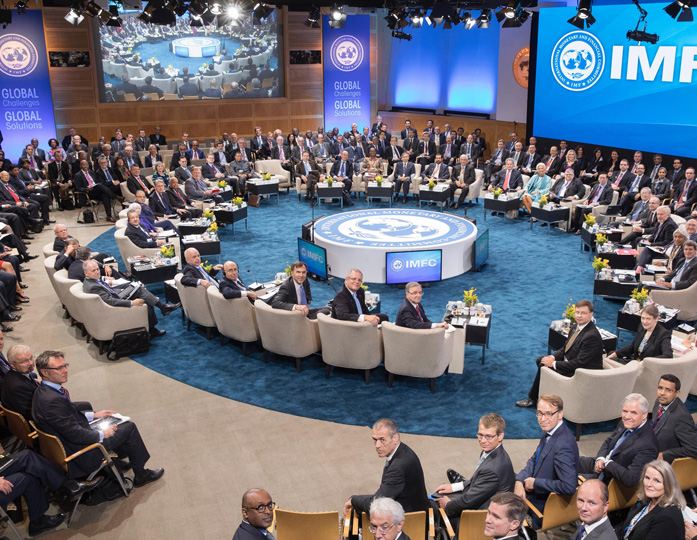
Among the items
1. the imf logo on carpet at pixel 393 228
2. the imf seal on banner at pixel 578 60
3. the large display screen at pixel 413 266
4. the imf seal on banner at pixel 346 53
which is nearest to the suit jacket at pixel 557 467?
the large display screen at pixel 413 266

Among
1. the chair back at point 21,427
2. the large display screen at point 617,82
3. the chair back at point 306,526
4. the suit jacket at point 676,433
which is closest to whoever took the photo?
the chair back at point 306,526

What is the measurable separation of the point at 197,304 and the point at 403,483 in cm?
502

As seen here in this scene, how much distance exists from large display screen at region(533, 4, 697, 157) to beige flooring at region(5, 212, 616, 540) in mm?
10187

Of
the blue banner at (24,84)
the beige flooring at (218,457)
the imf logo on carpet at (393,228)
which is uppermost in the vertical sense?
the blue banner at (24,84)

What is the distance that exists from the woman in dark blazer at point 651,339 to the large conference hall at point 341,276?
0.02 metres

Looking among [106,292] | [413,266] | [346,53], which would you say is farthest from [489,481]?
[346,53]

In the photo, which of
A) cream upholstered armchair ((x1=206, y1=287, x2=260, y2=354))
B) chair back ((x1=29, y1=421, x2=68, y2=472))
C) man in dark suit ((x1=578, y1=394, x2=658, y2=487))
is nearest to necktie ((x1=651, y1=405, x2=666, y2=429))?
man in dark suit ((x1=578, y1=394, x2=658, y2=487))

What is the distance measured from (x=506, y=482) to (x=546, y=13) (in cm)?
1609

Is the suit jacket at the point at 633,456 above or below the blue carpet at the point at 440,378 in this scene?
above

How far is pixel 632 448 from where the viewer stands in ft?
15.8

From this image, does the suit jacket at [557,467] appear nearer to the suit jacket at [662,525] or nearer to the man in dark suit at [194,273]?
the suit jacket at [662,525]

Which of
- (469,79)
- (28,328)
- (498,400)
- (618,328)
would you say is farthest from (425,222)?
(469,79)

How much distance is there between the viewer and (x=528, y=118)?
18844mm

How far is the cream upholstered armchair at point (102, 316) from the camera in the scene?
8.02 m
